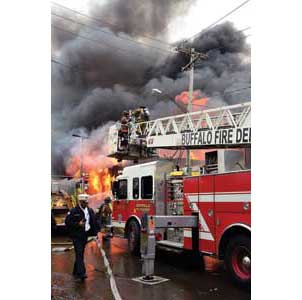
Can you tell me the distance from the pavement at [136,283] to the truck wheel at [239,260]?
103 mm

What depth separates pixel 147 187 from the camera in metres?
6.46

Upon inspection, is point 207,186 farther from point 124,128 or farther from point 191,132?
point 124,128

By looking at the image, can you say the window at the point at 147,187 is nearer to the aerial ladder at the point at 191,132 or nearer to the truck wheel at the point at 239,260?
the aerial ladder at the point at 191,132

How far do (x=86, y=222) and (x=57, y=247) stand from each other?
0.87 m

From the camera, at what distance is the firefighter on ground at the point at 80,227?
4297 mm

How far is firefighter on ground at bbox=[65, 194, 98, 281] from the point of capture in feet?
14.1

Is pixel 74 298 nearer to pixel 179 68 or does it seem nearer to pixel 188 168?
pixel 179 68

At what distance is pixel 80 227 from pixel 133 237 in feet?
7.57

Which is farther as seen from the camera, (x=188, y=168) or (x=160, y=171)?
(x=160, y=171)

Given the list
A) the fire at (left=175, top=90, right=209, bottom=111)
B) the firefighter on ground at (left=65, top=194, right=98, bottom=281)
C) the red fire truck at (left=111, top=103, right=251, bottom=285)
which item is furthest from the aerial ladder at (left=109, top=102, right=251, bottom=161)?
the firefighter on ground at (left=65, top=194, right=98, bottom=281)
